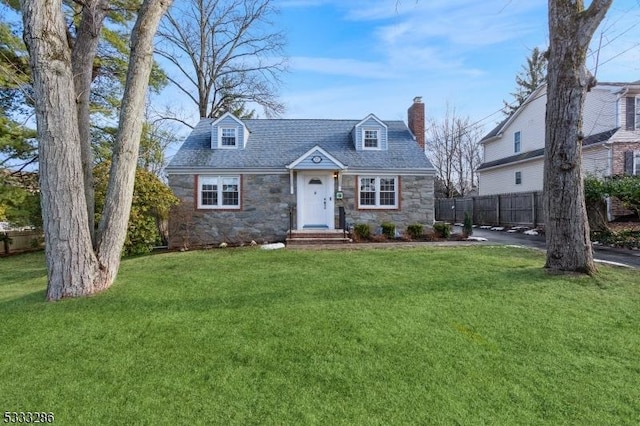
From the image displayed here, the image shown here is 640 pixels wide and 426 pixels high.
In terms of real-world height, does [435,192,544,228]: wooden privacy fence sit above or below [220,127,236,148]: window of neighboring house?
below

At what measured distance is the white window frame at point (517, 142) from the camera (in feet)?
68.4

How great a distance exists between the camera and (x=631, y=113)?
15680 millimetres

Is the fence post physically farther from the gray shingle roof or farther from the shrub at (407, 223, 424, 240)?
the shrub at (407, 223, 424, 240)

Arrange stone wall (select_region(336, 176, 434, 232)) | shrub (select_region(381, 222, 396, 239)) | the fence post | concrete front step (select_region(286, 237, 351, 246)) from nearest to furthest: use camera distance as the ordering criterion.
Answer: concrete front step (select_region(286, 237, 351, 246)), shrub (select_region(381, 222, 396, 239)), stone wall (select_region(336, 176, 434, 232)), the fence post

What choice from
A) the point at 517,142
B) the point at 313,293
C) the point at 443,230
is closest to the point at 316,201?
the point at 443,230

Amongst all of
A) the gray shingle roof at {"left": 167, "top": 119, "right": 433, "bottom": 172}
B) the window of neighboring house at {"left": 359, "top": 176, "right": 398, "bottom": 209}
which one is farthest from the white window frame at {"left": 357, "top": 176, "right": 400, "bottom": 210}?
the gray shingle roof at {"left": 167, "top": 119, "right": 433, "bottom": 172}

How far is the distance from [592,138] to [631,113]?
1.66m

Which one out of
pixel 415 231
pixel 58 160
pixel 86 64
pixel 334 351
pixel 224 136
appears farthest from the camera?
pixel 224 136

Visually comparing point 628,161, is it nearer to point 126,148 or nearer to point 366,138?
point 366,138

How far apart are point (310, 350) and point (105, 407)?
1.72m

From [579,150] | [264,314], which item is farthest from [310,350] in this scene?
[579,150]

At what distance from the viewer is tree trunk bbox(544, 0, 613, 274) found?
19.7 feet

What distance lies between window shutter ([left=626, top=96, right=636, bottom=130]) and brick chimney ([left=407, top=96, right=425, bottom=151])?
8930 mm

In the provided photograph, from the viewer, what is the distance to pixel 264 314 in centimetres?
445
